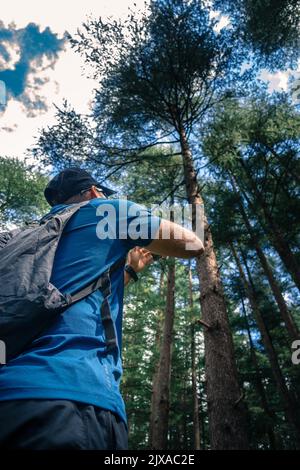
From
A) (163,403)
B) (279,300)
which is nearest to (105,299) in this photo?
(163,403)

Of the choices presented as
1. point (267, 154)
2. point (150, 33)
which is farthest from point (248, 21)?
point (267, 154)

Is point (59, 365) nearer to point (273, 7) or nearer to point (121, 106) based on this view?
point (121, 106)

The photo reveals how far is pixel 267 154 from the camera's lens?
45.5 feet

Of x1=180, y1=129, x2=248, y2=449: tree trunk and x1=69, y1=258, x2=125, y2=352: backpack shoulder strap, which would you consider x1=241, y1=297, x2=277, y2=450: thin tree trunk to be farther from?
x1=69, y1=258, x2=125, y2=352: backpack shoulder strap

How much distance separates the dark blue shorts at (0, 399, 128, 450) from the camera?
35.2 inches

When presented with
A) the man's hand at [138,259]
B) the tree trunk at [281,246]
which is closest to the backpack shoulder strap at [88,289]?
the man's hand at [138,259]

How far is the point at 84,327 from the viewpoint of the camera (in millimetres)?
1260

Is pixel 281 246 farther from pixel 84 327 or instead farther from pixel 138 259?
pixel 84 327

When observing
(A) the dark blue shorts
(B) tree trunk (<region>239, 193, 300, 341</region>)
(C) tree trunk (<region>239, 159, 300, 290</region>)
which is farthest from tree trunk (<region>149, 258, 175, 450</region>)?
(A) the dark blue shorts

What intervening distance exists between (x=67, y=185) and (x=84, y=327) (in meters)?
1.21

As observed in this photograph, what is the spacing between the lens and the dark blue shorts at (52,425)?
893mm

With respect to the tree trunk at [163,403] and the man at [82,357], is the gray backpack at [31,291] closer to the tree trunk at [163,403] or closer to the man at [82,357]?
the man at [82,357]

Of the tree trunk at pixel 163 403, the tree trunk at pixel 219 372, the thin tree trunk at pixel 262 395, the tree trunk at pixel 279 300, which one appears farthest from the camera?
the thin tree trunk at pixel 262 395

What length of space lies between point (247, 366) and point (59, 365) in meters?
21.1
